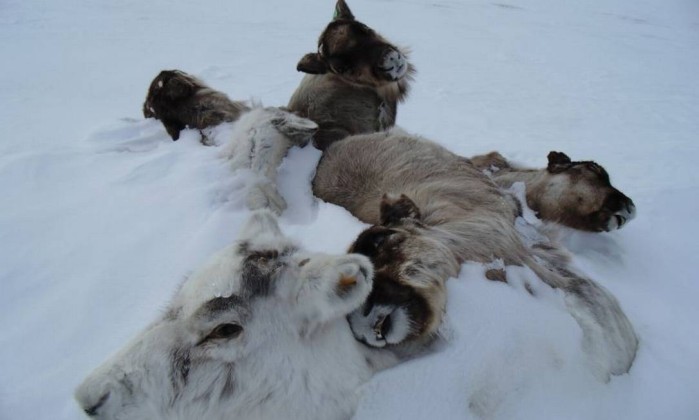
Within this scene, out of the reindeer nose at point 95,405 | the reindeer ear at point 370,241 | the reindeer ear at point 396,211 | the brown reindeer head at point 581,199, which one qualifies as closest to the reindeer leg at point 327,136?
the reindeer ear at point 396,211

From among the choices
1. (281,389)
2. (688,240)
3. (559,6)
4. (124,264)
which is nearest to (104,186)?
(124,264)

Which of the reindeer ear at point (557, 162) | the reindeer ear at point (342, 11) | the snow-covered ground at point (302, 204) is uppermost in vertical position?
the reindeer ear at point (342, 11)

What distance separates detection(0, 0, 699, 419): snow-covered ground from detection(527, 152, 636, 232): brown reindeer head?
19 centimetres

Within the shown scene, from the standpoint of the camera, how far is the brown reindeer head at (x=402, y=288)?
2045 mm

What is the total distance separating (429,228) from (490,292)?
582 millimetres

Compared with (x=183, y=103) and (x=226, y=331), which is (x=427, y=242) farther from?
(x=183, y=103)

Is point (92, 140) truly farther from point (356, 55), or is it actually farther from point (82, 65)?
point (82, 65)

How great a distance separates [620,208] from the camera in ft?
12.2

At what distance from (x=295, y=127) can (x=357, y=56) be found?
0.92 meters

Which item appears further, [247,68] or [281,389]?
[247,68]

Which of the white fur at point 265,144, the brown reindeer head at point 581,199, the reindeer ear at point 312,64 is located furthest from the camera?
the reindeer ear at point 312,64

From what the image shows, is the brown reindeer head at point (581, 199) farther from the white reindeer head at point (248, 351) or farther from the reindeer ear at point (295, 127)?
the white reindeer head at point (248, 351)

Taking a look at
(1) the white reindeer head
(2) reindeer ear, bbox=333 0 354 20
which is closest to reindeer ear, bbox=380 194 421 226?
(1) the white reindeer head

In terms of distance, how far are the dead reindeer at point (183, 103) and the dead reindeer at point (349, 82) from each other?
78 cm
